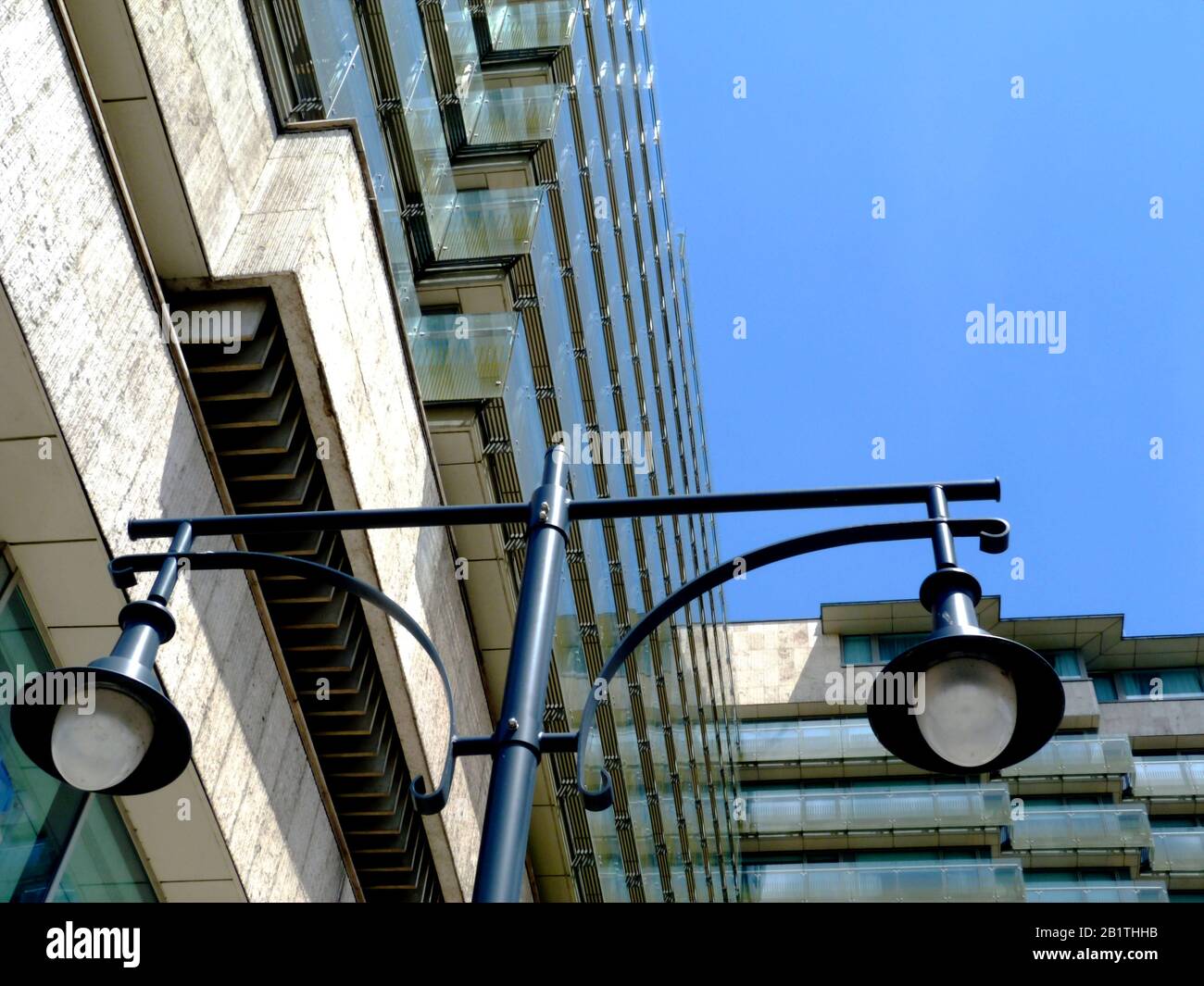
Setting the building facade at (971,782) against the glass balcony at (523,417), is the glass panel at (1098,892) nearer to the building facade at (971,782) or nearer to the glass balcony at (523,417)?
the building facade at (971,782)

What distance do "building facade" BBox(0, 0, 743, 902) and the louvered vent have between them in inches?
1.5

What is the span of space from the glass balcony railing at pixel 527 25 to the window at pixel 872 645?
3502 centimetres

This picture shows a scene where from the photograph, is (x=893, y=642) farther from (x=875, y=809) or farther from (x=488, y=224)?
(x=488, y=224)

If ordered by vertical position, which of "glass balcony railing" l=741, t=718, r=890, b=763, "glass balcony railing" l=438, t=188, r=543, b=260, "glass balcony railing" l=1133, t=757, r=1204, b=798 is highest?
"glass balcony railing" l=741, t=718, r=890, b=763

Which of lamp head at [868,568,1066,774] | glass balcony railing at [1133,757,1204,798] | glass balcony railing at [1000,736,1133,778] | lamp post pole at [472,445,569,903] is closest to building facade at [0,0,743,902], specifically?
lamp post pole at [472,445,569,903]

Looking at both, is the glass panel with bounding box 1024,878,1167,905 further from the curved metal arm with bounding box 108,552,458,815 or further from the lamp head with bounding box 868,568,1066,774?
the curved metal arm with bounding box 108,552,458,815

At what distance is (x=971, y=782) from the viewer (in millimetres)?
50625

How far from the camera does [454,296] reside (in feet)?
61.6

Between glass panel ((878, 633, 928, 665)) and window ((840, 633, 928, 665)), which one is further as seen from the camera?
window ((840, 633, 928, 665))

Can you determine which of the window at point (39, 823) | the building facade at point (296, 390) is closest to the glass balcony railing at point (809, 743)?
the building facade at point (296, 390)

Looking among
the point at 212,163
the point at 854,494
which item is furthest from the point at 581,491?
the point at 854,494

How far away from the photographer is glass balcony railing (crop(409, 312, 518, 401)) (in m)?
17.5

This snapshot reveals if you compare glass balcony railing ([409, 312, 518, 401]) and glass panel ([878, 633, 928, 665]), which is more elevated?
glass panel ([878, 633, 928, 665])
